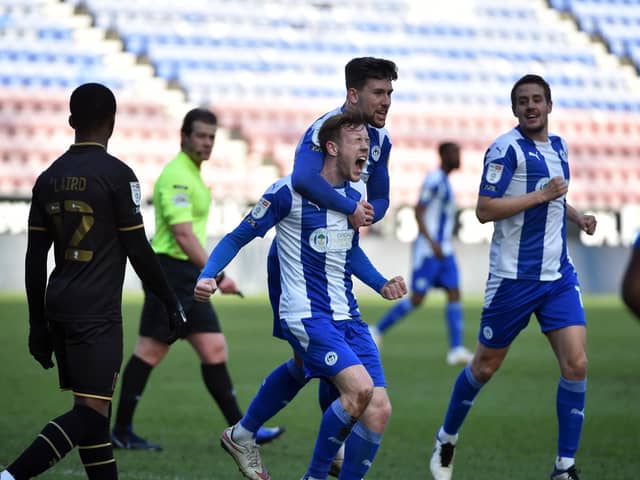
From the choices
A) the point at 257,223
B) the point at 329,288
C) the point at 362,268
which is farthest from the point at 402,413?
the point at 257,223

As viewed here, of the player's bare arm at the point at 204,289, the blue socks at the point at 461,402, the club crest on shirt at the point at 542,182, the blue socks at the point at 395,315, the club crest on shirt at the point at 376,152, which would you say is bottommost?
the blue socks at the point at 395,315

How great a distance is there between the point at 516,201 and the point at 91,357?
2503 mm

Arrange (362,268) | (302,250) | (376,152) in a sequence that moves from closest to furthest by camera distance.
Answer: (302,250)
(362,268)
(376,152)

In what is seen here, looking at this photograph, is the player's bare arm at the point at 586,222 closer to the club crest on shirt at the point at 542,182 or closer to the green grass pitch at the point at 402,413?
the club crest on shirt at the point at 542,182

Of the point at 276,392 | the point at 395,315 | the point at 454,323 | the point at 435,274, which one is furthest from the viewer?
the point at 395,315

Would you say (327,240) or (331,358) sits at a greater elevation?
(327,240)

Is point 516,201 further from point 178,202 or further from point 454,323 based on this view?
point 454,323

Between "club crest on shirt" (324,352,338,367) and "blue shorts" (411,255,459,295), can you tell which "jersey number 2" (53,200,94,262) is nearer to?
"club crest on shirt" (324,352,338,367)

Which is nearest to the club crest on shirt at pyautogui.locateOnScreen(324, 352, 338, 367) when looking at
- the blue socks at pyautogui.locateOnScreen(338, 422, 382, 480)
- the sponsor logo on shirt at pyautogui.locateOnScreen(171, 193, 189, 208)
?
the blue socks at pyautogui.locateOnScreen(338, 422, 382, 480)

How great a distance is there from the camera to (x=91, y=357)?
4586 millimetres

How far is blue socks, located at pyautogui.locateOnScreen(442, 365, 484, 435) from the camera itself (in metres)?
6.31

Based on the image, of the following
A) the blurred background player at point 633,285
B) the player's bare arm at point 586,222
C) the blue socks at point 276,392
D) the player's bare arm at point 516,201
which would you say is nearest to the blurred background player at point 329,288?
the blue socks at point 276,392

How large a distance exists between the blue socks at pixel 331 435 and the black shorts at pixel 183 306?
211 centimetres

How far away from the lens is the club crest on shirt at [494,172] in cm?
616
